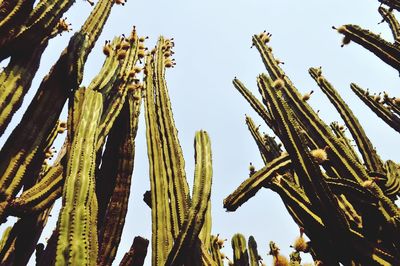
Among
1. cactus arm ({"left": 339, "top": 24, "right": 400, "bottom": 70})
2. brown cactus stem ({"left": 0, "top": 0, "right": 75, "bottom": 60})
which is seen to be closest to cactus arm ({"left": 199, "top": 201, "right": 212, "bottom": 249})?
brown cactus stem ({"left": 0, "top": 0, "right": 75, "bottom": 60})

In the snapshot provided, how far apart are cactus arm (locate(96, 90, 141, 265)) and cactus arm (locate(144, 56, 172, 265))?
33 cm

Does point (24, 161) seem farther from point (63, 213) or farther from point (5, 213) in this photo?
point (63, 213)

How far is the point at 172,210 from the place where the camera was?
3.86 m

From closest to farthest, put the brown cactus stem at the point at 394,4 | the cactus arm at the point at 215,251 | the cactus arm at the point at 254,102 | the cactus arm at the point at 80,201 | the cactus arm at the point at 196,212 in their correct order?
the cactus arm at the point at 80,201, the cactus arm at the point at 196,212, the cactus arm at the point at 215,251, the cactus arm at the point at 254,102, the brown cactus stem at the point at 394,4

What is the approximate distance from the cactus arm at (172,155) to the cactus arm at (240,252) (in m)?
0.85

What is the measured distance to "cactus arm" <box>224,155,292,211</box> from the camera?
3.78m

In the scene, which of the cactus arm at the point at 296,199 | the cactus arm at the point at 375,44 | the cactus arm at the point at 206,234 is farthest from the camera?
the cactus arm at the point at 375,44

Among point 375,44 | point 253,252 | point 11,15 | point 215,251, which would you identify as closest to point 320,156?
point 253,252

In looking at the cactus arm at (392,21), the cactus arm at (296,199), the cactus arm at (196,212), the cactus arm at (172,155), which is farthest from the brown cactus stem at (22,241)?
the cactus arm at (392,21)

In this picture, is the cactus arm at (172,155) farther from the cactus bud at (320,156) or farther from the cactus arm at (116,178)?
the cactus bud at (320,156)

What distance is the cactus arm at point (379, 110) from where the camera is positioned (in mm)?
5841

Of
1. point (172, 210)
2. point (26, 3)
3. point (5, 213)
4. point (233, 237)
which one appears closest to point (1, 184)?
point (5, 213)

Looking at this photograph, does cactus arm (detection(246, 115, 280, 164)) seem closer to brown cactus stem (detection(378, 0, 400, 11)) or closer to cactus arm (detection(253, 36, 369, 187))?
cactus arm (detection(253, 36, 369, 187))

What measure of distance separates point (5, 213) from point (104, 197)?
1.17m
